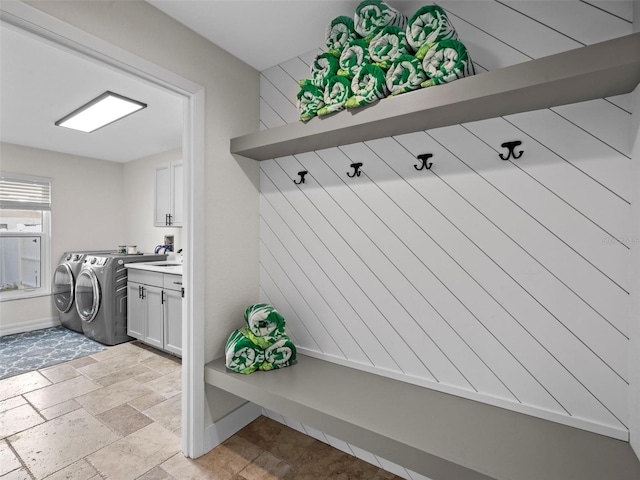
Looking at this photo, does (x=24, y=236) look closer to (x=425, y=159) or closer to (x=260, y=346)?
(x=260, y=346)

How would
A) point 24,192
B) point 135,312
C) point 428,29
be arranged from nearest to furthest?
point 428,29 → point 135,312 → point 24,192

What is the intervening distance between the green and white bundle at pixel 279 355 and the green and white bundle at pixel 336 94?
1.30 metres

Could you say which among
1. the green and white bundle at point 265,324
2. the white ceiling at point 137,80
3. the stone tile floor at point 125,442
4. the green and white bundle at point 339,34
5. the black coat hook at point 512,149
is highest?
the white ceiling at point 137,80

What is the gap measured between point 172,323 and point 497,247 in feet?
9.53

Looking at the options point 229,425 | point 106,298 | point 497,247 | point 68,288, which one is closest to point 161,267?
point 106,298

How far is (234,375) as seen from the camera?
5.79 ft

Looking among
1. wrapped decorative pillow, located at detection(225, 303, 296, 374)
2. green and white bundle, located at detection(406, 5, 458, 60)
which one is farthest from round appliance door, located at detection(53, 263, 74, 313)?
green and white bundle, located at detection(406, 5, 458, 60)

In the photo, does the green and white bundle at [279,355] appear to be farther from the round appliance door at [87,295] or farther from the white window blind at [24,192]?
the white window blind at [24,192]

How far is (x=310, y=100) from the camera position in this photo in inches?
66.1

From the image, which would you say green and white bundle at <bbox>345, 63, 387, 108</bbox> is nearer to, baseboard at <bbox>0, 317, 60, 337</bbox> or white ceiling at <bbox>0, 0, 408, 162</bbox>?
white ceiling at <bbox>0, 0, 408, 162</bbox>

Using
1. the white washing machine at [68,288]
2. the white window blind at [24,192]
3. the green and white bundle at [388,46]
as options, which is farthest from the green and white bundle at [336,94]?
the white window blind at [24,192]

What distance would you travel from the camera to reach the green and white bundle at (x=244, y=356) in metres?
1.80

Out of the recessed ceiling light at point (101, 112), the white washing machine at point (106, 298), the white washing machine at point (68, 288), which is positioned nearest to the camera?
the recessed ceiling light at point (101, 112)

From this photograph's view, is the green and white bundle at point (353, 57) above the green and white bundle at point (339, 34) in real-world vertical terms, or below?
below
